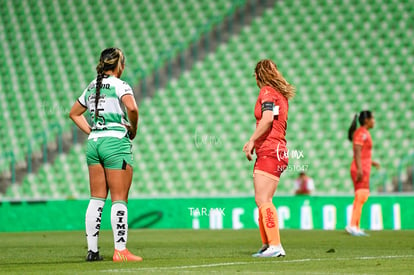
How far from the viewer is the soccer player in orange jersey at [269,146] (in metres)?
8.65

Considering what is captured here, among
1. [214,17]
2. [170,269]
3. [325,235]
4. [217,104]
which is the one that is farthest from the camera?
[214,17]

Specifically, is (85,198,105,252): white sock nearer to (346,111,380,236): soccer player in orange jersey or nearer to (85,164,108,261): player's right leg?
(85,164,108,261): player's right leg

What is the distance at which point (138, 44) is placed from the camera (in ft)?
78.0

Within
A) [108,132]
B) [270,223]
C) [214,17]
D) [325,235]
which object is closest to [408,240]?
[325,235]

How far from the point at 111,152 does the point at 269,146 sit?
1513 mm

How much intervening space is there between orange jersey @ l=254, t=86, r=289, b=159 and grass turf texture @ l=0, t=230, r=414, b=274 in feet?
3.27

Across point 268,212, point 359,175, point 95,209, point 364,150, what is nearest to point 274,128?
point 268,212

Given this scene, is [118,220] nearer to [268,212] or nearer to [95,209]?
[95,209]

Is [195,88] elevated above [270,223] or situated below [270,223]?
above

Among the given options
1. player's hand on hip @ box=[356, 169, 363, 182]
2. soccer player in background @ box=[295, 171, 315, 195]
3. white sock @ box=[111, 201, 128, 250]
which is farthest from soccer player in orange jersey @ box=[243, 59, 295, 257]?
soccer player in background @ box=[295, 171, 315, 195]

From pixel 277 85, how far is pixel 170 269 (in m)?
2.35

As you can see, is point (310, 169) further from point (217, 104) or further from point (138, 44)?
point (138, 44)

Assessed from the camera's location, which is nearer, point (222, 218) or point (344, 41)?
point (222, 218)

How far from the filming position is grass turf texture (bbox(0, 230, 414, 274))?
7391 mm
